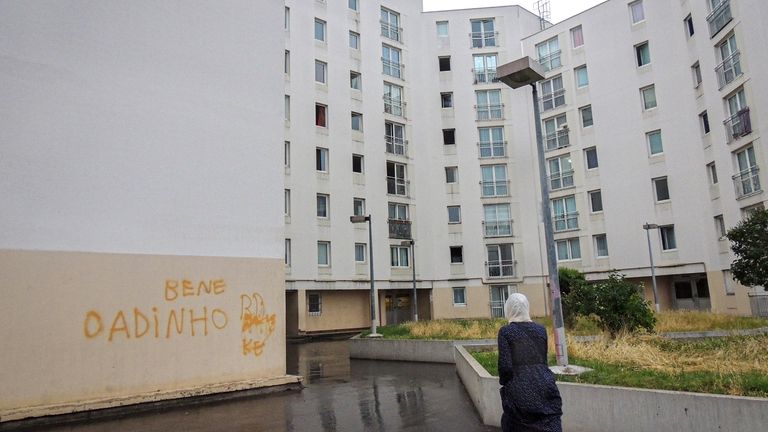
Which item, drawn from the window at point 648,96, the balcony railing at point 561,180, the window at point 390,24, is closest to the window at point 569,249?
the balcony railing at point 561,180

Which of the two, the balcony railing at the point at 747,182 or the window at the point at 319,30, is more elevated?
the window at the point at 319,30

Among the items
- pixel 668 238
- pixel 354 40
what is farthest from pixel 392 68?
pixel 668 238

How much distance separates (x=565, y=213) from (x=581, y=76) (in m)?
8.84

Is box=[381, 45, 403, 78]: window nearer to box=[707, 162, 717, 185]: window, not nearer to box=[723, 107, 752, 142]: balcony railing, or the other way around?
box=[707, 162, 717, 185]: window

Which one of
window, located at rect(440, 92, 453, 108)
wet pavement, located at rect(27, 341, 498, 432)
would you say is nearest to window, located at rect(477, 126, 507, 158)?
window, located at rect(440, 92, 453, 108)

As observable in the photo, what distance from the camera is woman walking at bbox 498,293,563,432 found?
167 inches

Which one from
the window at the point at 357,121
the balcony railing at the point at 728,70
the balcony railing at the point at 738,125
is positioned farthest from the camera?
the window at the point at 357,121

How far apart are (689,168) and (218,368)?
26.9 meters

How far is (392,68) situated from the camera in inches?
1409

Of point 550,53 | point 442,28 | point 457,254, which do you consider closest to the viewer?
point 457,254

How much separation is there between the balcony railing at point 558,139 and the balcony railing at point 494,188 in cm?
366

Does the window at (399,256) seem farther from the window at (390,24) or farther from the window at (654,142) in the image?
the window at (654,142)

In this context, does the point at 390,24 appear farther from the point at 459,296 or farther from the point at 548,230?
the point at 548,230

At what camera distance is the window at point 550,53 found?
35.7 m
